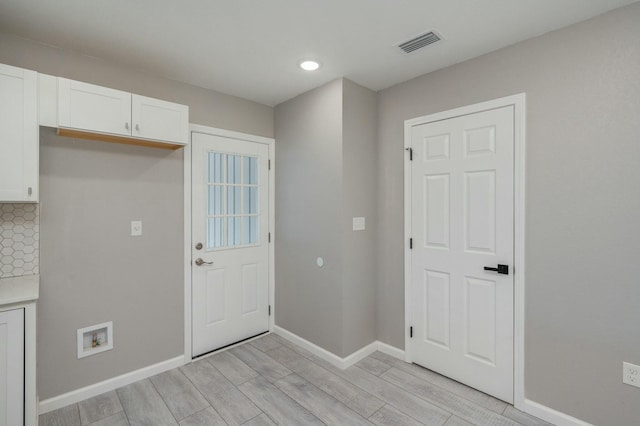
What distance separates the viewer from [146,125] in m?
2.22

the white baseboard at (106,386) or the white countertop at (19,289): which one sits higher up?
the white countertop at (19,289)

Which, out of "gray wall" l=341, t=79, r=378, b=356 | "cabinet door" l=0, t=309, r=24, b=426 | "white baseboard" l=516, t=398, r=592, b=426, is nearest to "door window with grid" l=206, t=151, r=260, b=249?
"gray wall" l=341, t=79, r=378, b=356


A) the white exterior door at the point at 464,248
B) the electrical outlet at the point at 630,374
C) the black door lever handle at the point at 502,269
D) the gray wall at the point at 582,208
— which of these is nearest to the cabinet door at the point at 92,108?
the white exterior door at the point at 464,248

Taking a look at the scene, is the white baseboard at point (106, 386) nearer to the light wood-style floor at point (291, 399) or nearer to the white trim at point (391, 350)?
the light wood-style floor at point (291, 399)

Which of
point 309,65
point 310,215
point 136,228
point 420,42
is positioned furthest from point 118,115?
point 420,42

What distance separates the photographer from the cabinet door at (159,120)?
2.18 m

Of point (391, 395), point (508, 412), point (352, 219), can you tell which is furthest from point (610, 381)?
point (352, 219)

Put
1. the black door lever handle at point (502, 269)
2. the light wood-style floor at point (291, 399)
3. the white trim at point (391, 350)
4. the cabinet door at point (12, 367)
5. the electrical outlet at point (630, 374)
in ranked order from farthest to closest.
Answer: the white trim at point (391, 350)
the black door lever handle at point (502, 269)
the light wood-style floor at point (291, 399)
the electrical outlet at point (630, 374)
the cabinet door at point (12, 367)

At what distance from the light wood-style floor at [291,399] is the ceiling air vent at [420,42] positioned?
2.54 m

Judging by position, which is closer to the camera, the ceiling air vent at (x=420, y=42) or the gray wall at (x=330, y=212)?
the ceiling air vent at (x=420, y=42)

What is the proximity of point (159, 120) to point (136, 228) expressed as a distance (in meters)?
0.89

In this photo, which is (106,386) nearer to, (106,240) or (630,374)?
(106,240)

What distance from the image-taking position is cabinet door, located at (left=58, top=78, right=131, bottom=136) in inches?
75.4

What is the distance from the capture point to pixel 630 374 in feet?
5.62
